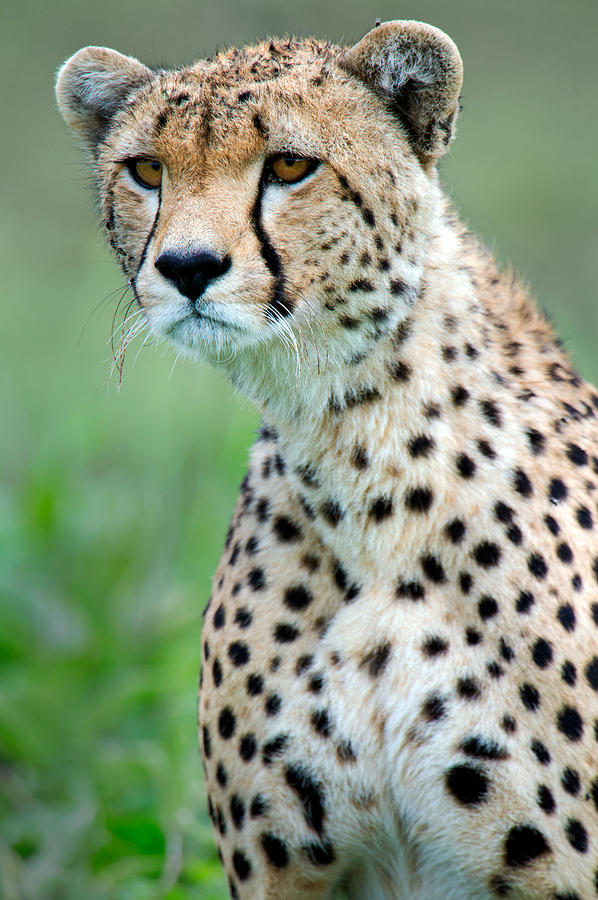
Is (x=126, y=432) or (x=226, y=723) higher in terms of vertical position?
Result: (x=226, y=723)

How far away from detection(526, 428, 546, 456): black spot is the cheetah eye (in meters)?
0.69

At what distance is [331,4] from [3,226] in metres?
3.87

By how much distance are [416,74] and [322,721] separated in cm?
123

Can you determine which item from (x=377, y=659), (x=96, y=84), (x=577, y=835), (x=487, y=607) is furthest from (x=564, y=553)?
(x=96, y=84)

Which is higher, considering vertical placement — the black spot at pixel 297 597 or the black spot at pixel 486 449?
the black spot at pixel 486 449

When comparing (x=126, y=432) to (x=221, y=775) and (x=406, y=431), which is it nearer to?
(x=221, y=775)

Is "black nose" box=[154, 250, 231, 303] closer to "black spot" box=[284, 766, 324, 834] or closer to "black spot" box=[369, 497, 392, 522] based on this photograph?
"black spot" box=[369, 497, 392, 522]

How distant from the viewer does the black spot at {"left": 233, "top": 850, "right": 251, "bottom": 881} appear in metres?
2.51

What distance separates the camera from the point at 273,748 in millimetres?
2455

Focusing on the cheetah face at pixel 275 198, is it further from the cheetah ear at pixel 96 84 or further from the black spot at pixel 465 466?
the black spot at pixel 465 466

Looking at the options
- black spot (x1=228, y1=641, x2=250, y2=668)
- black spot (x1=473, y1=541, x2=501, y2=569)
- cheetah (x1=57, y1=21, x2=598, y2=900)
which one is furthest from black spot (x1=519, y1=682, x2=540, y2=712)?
black spot (x1=228, y1=641, x2=250, y2=668)

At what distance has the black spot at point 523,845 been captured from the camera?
232 centimetres

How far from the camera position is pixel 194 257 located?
6.90 feet

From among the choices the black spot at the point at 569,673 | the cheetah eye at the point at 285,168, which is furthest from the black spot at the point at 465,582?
the cheetah eye at the point at 285,168
